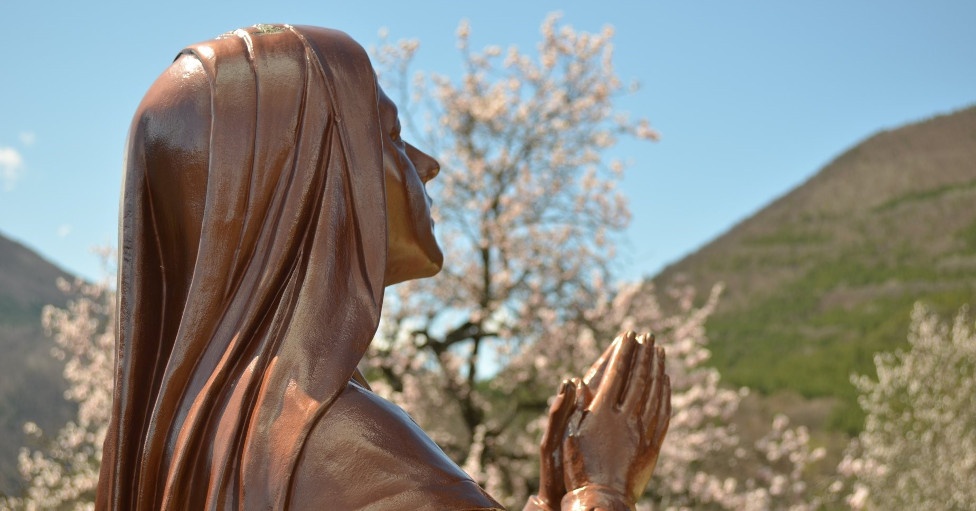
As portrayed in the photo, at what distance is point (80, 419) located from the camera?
447 inches

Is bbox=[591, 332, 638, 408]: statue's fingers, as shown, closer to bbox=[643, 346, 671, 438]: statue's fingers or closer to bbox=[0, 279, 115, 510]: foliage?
bbox=[643, 346, 671, 438]: statue's fingers

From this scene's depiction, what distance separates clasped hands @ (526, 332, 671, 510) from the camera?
5.87 feet

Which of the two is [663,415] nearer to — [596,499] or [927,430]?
[596,499]

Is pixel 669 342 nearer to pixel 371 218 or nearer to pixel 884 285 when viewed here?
pixel 371 218

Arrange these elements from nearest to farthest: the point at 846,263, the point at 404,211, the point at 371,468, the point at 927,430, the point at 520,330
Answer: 1. the point at 371,468
2. the point at 404,211
3. the point at 520,330
4. the point at 927,430
5. the point at 846,263

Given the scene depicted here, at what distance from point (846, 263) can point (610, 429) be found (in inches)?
1587

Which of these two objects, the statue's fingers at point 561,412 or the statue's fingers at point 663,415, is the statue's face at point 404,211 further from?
the statue's fingers at point 663,415

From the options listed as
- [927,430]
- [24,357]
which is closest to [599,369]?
[927,430]

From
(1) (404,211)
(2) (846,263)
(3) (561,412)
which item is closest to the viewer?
(1) (404,211)

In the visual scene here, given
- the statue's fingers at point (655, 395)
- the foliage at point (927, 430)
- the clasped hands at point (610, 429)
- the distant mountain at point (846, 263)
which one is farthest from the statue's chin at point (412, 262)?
the distant mountain at point (846, 263)

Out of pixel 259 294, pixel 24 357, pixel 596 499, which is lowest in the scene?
pixel 24 357

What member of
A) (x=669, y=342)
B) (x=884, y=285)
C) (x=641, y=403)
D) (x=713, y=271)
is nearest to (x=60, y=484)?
(x=669, y=342)

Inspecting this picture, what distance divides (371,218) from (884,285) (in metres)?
37.2

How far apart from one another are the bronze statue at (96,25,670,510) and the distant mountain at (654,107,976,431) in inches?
1043
